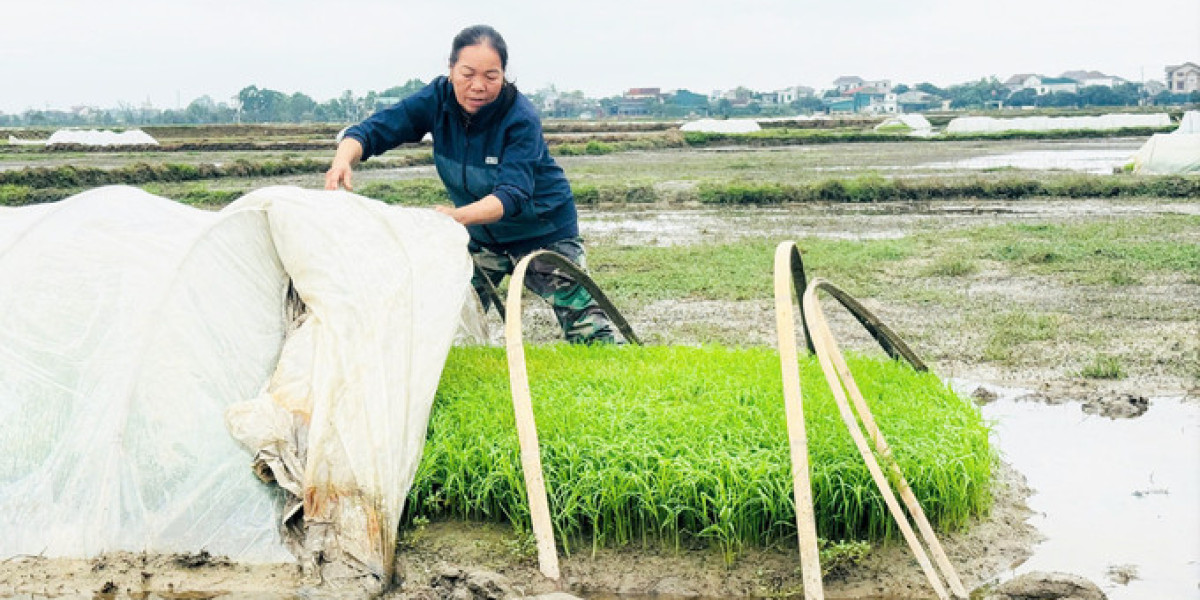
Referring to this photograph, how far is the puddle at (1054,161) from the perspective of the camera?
22766 millimetres

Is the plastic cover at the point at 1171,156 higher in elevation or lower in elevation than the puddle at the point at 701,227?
higher

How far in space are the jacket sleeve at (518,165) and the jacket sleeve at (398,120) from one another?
0.45 meters

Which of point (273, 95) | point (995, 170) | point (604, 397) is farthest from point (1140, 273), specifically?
point (273, 95)

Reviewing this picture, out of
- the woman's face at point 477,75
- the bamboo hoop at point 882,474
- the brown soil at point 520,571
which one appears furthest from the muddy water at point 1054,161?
the brown soil at point 520,571

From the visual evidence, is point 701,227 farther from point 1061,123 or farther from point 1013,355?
point 1061,123

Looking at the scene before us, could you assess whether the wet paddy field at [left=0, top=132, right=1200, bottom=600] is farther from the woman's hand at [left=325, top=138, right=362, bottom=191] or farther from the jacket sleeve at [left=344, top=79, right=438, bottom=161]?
the jacket sleeve at [left=344, top=79, right=438, bottom=161]

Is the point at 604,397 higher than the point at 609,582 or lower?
higher

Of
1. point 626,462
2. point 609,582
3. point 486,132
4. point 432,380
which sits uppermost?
point 486,132

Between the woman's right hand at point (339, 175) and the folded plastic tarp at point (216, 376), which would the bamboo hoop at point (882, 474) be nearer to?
the folded plastic tarp at point (216, 376)

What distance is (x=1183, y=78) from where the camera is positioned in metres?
114

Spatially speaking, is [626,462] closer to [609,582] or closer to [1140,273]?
[609,582]

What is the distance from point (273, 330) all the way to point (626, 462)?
1.38m

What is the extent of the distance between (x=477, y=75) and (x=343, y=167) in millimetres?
682

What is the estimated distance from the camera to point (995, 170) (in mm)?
21203
